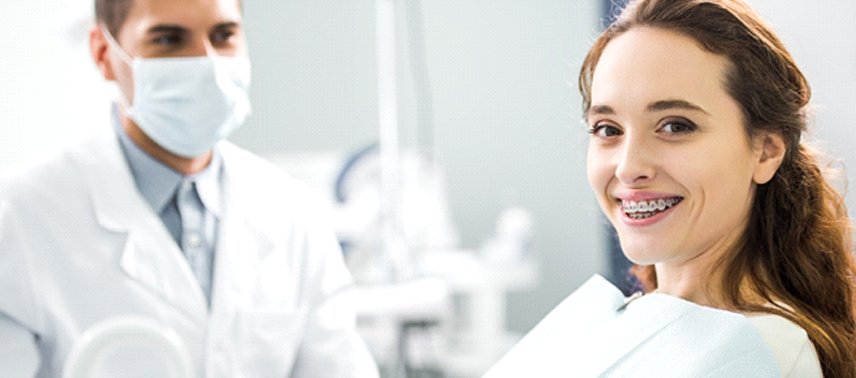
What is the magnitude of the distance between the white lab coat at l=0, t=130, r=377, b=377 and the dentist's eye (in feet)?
2.23

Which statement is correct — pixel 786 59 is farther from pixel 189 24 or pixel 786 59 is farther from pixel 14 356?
pixel 14 356

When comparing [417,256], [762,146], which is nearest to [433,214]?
[417,256]

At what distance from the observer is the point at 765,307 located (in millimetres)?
950

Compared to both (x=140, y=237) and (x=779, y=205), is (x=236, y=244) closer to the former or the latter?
(x=140, y=237)

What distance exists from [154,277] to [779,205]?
99 centimetres

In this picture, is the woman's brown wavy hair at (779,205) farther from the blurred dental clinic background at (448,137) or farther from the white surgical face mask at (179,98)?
the blurred dental clinic background at (448,137)

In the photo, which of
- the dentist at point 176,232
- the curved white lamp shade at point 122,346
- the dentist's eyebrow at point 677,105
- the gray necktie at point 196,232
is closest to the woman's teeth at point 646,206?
Result: the dentist's eyebrow at point 677,105

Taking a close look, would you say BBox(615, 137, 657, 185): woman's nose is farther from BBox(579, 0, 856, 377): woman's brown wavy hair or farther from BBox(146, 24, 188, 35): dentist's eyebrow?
BBox(146, 24, 188, 35): dentist's eyebrow

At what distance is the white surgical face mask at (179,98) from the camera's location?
4.89ft

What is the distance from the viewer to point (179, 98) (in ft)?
4.92

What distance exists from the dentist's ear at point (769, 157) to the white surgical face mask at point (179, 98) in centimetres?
95

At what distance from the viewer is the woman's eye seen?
3.14 feet

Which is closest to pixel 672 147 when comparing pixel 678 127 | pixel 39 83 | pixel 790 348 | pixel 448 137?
pixel 678 127

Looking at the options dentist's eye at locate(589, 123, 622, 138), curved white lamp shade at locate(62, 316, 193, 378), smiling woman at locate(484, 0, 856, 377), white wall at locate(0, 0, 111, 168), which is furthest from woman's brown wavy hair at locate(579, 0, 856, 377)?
white wall at locate(0, 0, 111, 168)
